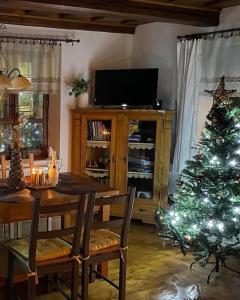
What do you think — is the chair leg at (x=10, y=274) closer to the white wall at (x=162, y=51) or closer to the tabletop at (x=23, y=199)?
the tabletop at (x=23, y=199)

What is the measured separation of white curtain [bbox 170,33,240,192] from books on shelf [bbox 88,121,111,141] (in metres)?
0.91

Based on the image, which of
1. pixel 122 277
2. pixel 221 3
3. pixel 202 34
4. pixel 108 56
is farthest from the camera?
pixel 108 56

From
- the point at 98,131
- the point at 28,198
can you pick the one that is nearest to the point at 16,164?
the point at 28,198

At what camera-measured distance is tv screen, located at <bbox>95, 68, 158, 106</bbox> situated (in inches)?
190

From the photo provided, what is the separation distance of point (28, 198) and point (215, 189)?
5.32ft

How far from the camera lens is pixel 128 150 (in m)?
4.87

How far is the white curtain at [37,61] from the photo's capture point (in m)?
4.76

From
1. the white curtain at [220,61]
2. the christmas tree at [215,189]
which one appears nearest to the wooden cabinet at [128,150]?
the white curtain at [220,61]

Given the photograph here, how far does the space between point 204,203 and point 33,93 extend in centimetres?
267

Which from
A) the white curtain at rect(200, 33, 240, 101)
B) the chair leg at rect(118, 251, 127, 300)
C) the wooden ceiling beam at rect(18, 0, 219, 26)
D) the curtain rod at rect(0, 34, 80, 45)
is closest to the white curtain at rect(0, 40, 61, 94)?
the curtain rod at rect(0, 34, 80, 45)

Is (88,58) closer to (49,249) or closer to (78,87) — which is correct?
(78,87)

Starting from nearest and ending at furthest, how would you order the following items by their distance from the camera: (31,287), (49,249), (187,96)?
(31,287) < (49,249) < (187,96)

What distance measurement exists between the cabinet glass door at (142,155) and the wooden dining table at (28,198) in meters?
1.31

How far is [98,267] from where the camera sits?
11.6 ft
